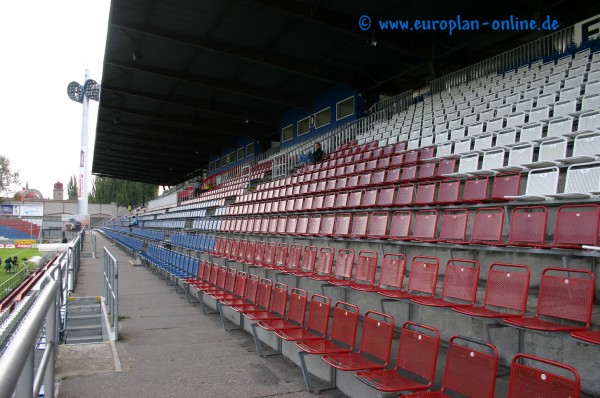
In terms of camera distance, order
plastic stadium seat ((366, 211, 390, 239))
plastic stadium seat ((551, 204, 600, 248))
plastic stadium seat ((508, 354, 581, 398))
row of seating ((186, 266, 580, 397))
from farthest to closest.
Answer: plastic stadium seat ((366, 211, 390, 239)) < plastic stadium seat ((551, 204, 600, 248)) < row of seating ((186, 266, 580, 397)) < plastic stadium seat ((508, 354, 581, 398))

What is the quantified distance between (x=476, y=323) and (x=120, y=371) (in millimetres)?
3515

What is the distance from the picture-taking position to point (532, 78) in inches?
398

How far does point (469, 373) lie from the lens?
2.65m

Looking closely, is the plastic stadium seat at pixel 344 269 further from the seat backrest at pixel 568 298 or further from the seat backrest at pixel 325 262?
the seat backrest at pixel 568 298

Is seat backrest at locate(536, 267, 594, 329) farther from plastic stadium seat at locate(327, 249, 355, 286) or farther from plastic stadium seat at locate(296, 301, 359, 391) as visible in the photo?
→ plastic stadium seat at locate(327, 249, 355, 286)

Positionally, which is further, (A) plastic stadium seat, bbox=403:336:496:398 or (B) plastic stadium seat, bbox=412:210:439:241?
(B) plastic stadium seat, bbox=412:210:439:241

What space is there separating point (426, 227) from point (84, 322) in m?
6.15

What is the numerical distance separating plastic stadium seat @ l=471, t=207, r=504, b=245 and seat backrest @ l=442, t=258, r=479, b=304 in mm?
752

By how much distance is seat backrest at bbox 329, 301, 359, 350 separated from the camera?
12.2 feet

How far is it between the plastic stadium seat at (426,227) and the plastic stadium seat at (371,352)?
2003 millimetres

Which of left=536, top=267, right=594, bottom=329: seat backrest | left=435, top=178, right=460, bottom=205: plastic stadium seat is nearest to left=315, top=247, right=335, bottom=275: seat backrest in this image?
left=435, top=178, right=460, bottom=205: plastic stadium seat

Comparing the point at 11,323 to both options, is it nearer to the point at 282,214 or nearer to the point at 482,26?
the point at 282,214

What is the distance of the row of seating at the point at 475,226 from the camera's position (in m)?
3.80

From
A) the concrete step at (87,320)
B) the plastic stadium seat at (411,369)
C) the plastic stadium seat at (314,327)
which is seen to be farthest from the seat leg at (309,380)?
the concrete step at (87,320)
